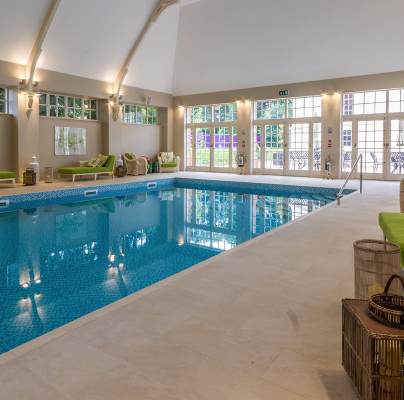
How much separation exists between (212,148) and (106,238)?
34.3ft

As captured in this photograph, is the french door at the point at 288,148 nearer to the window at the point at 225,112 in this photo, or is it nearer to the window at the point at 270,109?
the window at the point at 270,109

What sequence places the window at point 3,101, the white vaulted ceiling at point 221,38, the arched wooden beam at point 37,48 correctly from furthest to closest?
the window at point 3,101 → the white vaulted ceiling at point 221,38 → the arched wooden beam at point 37,48

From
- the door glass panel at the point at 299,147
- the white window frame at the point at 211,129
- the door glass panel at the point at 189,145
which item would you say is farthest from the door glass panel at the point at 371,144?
the door glass panel at the point at 189,145

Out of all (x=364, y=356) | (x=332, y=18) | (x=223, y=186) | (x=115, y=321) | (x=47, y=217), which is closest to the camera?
(x=364, y=356)

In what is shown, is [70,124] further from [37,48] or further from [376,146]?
[376,146]

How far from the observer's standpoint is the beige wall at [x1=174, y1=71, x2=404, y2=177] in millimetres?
12234

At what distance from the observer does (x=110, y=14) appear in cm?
1151

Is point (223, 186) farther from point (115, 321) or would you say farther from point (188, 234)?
point (115, 321)

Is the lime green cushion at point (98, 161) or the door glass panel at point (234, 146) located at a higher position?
the door glass panel at point (234, 146)

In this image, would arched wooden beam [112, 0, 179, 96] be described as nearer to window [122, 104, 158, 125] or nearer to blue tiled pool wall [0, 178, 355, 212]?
window [122, 104, 158, 125]

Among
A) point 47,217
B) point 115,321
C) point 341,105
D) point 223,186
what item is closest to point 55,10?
point 47,217

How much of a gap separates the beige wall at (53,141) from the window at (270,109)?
5.62 metres

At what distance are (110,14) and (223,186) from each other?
19.1 feet

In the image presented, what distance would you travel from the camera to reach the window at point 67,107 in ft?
40.9
